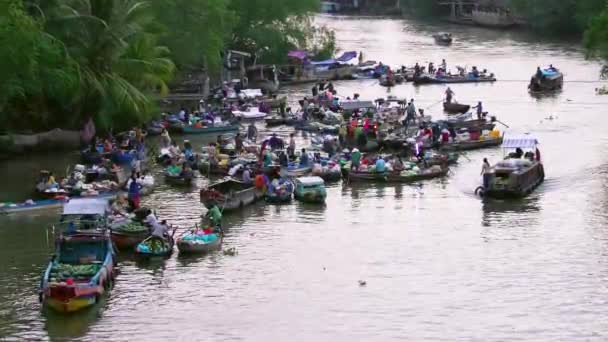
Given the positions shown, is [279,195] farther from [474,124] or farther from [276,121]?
[276,121]

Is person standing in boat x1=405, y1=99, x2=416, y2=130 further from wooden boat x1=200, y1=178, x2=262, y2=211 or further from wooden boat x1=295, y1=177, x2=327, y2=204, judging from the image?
wooden boat x1=200, y1=178, x2=262, y2=211

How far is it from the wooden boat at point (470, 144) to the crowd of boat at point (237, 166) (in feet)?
0.18

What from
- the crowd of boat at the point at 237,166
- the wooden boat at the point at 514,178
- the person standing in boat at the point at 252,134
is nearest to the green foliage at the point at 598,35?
the crowd of boat at the point at 237,166

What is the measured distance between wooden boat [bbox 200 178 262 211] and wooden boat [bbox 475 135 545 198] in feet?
27.9

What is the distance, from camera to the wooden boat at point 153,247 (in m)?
38.9

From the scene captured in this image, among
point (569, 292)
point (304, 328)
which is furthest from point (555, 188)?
point (304, 328)

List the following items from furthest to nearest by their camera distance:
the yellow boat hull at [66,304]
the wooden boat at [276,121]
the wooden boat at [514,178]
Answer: the wooden boat at [276,121] → the wooden boat at [514,178] → the yellow boat hull at [66,304]

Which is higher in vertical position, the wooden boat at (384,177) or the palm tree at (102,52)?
the palm tree at (102,52)

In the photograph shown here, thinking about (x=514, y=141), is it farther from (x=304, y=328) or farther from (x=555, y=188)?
(x=304, y=328)

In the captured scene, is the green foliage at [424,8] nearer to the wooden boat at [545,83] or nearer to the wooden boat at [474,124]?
the wooden boat at [545,83]

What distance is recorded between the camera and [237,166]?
5047 cm

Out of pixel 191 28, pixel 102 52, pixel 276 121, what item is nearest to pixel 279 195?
pixel 102 52

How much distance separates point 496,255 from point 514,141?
12.6 m

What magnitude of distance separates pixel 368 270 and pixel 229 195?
831cm
